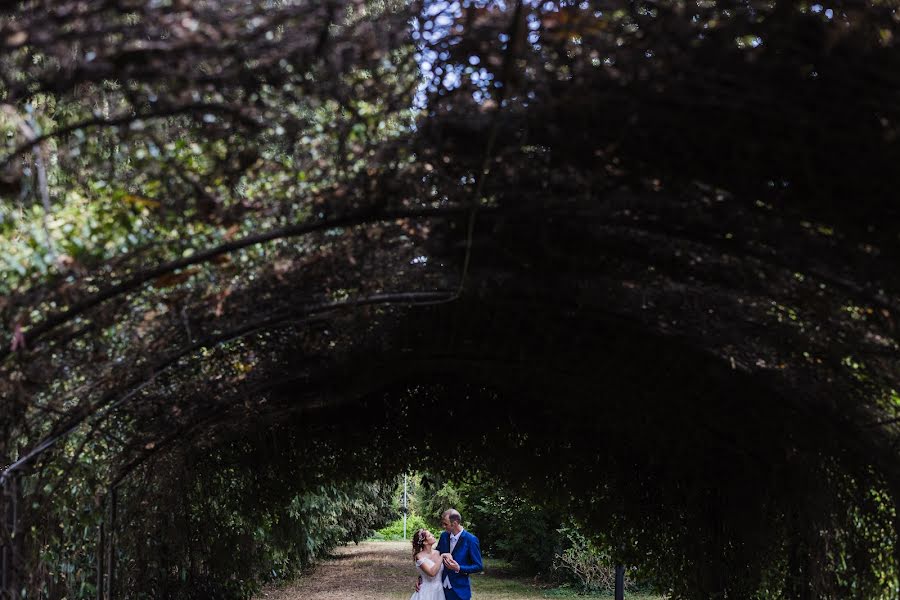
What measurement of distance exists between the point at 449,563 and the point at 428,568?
204 millimetres

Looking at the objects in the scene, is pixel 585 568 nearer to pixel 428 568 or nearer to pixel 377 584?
pixel 377 584

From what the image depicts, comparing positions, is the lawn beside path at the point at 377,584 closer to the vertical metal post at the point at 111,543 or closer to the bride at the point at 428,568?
the bride at the point at 428,568

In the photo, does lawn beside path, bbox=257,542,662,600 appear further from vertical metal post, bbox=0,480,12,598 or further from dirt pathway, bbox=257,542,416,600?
vertical metal post, bbox=0,480,12,598

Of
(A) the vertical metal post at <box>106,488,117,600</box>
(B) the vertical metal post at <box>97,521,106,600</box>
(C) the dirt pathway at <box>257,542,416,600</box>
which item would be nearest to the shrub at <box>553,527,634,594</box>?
(C) the dirt pathway at <box>257,542,416,600</box>

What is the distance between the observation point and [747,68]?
3002 millimetres

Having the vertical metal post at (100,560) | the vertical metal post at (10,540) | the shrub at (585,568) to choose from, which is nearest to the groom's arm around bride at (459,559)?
the vertical metal post at (100,560)

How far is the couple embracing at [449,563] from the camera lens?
9.30 metres

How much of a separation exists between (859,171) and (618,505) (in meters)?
6.53

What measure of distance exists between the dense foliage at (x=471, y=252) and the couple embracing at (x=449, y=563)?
1.37 metres

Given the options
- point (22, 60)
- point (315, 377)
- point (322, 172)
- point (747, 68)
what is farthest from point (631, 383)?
point (22, 60)

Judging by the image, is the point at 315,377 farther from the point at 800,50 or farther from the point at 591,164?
the point at 800,50

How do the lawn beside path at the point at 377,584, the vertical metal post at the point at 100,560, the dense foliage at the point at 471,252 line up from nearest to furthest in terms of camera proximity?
the dense foliage at the point at 471,252 → the vertical metal post at the point at 100,560 → the lawn beside path at the point at 377,584

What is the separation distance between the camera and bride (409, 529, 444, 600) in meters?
9.30

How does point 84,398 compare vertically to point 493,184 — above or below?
below
